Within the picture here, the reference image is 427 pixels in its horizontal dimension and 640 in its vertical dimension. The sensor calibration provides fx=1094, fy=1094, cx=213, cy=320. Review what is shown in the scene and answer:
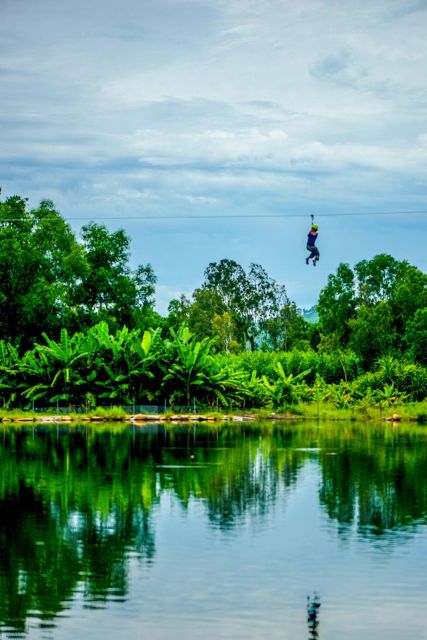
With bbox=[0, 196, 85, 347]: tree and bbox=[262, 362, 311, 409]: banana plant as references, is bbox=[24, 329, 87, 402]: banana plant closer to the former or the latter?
bbox=[0, 196, 85, 347]: tree

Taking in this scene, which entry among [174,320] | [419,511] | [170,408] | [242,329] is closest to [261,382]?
[170,408]

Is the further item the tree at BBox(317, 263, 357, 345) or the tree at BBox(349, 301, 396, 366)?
the tree at BBox(317, 263, 357, 345)

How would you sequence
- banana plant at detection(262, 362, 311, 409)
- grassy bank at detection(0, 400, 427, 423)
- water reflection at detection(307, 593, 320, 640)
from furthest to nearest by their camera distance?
banana plant at detection(262, 362, 311, 409)
grassy bank at detection(0, 400, 427, 423)
water reflection at detection(307, 593, 320, 640)

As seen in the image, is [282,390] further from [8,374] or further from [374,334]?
[374,334]

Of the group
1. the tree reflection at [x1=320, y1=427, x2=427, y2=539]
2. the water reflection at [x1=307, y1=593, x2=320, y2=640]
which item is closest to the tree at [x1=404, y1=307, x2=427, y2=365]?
the tree reflection at [x1=320, y1=427, x2=427, y2=539]

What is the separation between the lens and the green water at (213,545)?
9.48 m

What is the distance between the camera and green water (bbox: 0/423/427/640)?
9.48m

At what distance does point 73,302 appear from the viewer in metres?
49.4

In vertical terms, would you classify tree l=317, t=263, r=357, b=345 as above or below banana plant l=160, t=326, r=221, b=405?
above

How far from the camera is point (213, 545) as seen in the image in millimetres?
12883

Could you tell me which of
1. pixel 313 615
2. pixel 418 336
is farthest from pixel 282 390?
pixel 313 615

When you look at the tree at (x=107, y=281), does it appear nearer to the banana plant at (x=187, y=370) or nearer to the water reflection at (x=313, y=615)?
the banana plant at (x=187, y=370)

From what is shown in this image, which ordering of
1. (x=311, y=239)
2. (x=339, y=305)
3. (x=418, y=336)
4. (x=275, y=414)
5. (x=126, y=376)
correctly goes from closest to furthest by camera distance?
1. (x=311, y=239)
2. (x=126, y=376)
3. (x=275, y=414)
4. (x=418, y=336)
5. (x=339, y=305)

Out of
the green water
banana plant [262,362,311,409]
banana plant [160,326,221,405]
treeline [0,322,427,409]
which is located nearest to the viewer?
the green water
